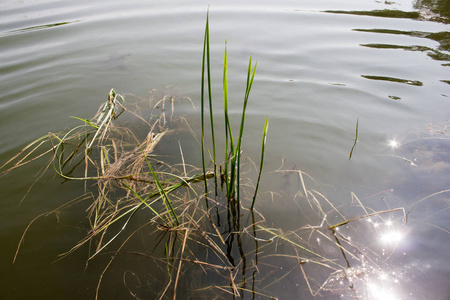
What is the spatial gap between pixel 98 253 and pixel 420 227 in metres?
1.84

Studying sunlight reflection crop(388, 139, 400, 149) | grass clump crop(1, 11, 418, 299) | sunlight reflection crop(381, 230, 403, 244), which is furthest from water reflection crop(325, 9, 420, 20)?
sunlight reflection crop(381, 230, 403, 244)

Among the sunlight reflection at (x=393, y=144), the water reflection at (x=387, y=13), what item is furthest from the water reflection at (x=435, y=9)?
the sunlight reflection at (x=393, y=144)

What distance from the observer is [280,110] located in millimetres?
2736

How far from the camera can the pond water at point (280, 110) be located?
1494 mm

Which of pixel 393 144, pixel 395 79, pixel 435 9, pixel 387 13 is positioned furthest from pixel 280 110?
pixel 435 9

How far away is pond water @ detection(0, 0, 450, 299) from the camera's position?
1.49m

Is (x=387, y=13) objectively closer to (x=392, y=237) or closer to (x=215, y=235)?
(x=392, y=237)

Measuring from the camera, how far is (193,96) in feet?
9.81

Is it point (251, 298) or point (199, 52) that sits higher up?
point (199, 52)

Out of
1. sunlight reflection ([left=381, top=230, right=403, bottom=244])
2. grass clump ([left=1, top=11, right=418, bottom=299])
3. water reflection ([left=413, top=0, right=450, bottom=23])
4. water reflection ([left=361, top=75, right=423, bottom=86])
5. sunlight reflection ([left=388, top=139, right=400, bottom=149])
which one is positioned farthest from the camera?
water reflection ([left=413, top=0, right=450, bottom=23])

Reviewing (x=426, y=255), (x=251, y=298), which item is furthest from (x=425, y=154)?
(x=251, y=298)

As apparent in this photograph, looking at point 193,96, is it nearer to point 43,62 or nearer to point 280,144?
point 280,144

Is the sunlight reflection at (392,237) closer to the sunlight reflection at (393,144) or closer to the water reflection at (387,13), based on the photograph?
the sunlight reflection at (393,144)

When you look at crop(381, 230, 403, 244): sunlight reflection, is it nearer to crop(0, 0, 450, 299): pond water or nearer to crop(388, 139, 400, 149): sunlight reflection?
crop(0, 0, 450, 299): pond water
